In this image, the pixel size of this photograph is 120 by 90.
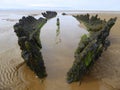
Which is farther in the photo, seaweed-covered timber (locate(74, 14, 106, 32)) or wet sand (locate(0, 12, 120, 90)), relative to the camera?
seaweed-covered timber (locate(74, 14, 106, 32))

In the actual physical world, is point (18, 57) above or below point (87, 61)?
below

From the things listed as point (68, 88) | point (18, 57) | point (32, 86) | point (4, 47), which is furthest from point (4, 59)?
point (68, 88)

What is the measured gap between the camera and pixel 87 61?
8250mm

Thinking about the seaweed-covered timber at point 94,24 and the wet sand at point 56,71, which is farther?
the seaweed-covered timber at point 94,24

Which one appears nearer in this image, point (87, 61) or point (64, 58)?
point (87, 61)

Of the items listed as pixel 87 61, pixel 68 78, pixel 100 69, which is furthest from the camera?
pixel 100 69

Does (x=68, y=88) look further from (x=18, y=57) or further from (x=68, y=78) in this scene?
(x=18, y=57)

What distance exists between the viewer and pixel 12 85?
8.55 metres

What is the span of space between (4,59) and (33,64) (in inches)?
128

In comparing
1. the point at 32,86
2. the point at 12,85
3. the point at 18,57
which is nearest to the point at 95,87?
the point at 32,86

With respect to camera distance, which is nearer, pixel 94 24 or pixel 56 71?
pixel 56 71

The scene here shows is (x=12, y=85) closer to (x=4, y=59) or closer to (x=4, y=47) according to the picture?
(x=4, y=59)

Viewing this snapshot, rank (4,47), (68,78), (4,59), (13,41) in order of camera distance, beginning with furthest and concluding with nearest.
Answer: (13,41) → (4,47) → (4,59) → (68,78)

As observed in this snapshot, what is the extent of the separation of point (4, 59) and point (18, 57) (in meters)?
0.69
